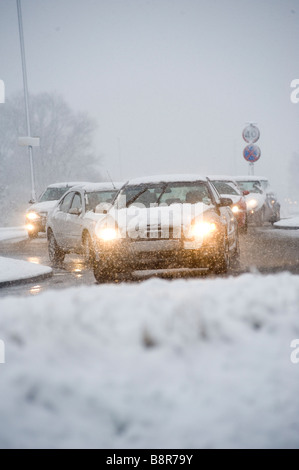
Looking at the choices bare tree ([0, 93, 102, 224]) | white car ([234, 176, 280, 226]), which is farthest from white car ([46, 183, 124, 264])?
bare tree ([0, 93, 102, 224])

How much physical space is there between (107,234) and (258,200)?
538 inches

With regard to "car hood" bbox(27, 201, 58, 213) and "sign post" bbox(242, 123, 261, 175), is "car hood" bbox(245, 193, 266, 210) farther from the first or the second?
"car hood" bbox(27, 201, 58, 213)

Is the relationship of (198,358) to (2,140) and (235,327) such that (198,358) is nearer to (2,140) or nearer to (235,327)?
(235,327)

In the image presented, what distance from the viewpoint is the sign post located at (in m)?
23.0

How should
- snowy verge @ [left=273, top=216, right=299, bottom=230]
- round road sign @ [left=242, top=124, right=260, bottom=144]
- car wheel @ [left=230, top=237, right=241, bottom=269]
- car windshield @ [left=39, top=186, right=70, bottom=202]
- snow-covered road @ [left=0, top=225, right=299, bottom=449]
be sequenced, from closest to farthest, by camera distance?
snow-covered road @ [left=0, top=225, right=299, bottom=449] → car wheel @ [left=230, top=237, right=241, bottom=269] → car windshield @ [left=39, top=186, right=70, bottom=202] → snowy verge @ [left=273, top=216, right=299, bottom=230] → round road sign @ [left=242, top=124, right=260, bottom=144]

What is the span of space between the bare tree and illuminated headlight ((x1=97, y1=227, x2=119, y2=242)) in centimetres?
4873

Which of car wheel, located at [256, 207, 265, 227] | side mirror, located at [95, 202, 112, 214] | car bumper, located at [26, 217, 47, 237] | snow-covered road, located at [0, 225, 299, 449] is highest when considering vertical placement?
snow-covered road, located at [0, 225, 299, 449]

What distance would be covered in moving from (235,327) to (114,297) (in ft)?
3.46

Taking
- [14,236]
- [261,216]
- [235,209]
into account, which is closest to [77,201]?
[235,209]

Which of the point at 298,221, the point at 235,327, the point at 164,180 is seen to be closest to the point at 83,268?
the point at 164,180

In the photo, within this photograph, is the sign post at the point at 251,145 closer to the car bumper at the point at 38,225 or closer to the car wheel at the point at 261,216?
the car wheel at the point at 261,216

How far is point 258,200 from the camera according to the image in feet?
74.8

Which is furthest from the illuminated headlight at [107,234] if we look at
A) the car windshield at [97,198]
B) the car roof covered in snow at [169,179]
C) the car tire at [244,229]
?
the car tire at [244,229]

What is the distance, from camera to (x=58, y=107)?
63.8 metres
